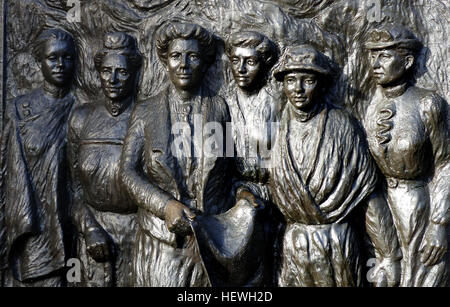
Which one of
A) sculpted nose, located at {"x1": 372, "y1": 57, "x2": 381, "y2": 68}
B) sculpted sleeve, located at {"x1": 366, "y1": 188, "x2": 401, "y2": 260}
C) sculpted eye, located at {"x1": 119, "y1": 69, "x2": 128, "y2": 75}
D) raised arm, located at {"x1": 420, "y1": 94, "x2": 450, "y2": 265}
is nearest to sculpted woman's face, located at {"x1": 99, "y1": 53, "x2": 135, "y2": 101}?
sculpted eye, located at {"x1": 119, "y1": 69, "x2": 128, "y2": 75}

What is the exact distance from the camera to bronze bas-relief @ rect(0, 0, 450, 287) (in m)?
4.45

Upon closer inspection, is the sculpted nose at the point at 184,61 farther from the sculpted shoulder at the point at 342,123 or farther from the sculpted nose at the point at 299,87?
the sculpted shoulder at the point at 342,123

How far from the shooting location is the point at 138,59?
472 centimetres

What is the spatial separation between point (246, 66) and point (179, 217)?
34.5 inches

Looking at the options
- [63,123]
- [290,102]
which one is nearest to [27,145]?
[63,123]

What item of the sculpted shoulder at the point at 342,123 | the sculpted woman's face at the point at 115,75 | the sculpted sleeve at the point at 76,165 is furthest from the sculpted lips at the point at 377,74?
the sculpted sleeve at the point at 76,165

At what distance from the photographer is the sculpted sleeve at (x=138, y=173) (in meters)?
4.46

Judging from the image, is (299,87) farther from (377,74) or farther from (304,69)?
(377,74)

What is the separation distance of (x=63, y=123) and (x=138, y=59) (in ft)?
1.83

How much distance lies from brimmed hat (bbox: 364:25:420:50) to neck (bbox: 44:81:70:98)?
1.70 metres

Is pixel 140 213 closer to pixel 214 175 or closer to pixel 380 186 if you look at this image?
pixel 214 175

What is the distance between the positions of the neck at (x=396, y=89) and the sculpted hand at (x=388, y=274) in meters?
0.86

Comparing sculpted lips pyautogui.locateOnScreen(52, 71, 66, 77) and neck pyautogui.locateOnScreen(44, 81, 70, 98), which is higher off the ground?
sculpted lips pyautogui.locateOnScreen(52, 71, 66, 77)

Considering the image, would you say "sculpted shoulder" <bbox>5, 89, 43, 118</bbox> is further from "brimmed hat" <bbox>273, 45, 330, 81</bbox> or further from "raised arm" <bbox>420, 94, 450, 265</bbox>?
"raised arm" <bbox>420, 94, 450, 265</bbox>
